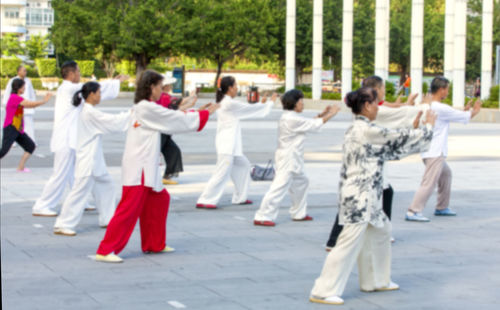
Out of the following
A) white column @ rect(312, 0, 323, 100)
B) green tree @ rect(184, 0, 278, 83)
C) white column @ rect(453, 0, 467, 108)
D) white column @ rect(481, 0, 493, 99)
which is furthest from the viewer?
green tree @ rect(184, 0, 278, 83)

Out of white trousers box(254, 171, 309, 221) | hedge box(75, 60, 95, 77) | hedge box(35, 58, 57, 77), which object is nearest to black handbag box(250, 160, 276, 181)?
white trousers box(254, 171, 309, 221)

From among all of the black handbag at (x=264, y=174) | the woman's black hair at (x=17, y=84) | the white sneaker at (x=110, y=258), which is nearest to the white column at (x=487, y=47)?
the woman's black hair at (x=17, y=84)

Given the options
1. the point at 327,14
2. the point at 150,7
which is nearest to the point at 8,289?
the point at 150,7

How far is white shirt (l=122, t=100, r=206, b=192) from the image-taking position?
7680mm

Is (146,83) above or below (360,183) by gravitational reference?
above

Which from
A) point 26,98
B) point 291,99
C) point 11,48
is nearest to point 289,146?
point 291,99

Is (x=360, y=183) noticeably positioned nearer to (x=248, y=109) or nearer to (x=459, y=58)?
(x=248, y=109)

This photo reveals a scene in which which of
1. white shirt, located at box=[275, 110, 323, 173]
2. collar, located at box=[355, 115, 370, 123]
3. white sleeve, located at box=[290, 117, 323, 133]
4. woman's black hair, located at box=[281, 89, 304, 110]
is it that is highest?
woman's black hair, located at box=[281, 89, 304, 110]

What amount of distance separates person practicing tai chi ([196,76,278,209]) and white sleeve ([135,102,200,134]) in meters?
3.01

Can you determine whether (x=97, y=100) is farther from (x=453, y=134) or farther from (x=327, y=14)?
(x=327, y=14)

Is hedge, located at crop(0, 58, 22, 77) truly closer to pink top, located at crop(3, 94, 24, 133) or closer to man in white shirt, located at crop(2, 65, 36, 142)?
man in white shirt, located at crop(2, 65, 36, 142)

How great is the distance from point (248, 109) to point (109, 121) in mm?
2533

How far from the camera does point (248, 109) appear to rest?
1078 cm

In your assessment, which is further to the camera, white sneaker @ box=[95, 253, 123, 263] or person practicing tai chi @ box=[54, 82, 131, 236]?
person practicing tai chi @ box=[54, 82, 131, 236]
